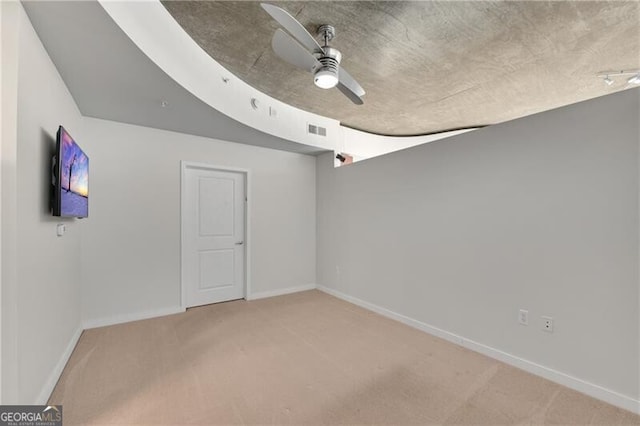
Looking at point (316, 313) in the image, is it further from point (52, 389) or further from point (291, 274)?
point (52, 389)

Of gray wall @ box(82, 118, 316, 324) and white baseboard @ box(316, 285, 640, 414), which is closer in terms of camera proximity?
white baseboard @ box(316, 285, 640, 414)

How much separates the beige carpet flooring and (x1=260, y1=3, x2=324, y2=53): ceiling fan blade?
245cm

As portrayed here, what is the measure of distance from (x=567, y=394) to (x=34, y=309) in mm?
3685

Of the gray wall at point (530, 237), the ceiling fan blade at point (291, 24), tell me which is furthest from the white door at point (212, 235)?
the ceiling fan blade at point (291, 24)

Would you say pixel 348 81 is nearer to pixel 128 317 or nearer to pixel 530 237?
pixel 530 237

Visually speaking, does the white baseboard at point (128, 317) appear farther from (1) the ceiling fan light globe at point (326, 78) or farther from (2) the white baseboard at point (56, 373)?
(1) the ceiling fan light globe at point (326, 78)

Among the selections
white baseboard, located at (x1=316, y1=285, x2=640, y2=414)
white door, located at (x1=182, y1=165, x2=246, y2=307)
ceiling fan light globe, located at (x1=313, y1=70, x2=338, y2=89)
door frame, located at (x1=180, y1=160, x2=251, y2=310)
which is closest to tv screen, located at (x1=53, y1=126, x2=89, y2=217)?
door frame, located at (x1=180, y1=160, x2=251, y2=310)

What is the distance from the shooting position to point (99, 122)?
3.14 meters

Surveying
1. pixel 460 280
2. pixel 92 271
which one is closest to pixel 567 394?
pixel 460 280

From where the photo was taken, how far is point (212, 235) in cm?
400

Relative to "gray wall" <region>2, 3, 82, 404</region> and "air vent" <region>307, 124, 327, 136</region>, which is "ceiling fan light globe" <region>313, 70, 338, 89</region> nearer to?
"gray wall" <region>2, 3, 82, 404</region>

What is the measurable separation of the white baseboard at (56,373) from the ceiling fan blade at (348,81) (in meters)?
3.04

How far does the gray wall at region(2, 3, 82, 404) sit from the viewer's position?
146 centimetres

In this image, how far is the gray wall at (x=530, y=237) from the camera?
190 cm
